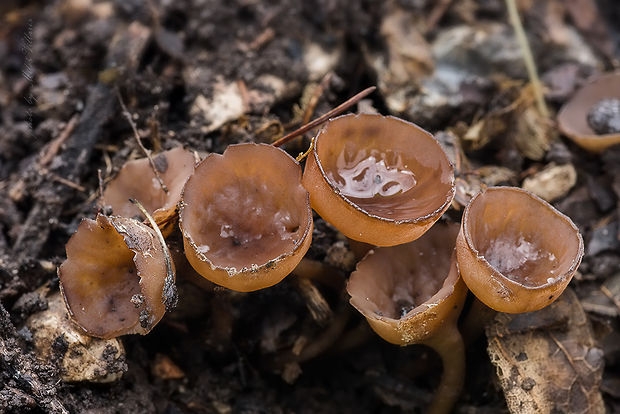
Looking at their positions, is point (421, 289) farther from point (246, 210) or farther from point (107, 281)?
point (107, 281)

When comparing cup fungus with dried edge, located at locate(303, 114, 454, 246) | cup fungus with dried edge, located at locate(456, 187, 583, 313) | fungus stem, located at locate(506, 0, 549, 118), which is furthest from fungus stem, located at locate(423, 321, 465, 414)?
fungus stem, located at locate(506, 0, 549, 118)

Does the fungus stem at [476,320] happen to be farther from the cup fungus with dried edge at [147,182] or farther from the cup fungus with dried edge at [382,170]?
the cup fungus with dried edge at [147,182]

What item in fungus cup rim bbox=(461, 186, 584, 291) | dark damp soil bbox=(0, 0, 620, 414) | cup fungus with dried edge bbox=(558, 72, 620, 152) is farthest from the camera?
cup fungus with dried edge bbox=(558, 72, 620, 152)

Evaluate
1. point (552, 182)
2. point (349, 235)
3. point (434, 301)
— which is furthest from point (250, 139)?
point (552, 182)

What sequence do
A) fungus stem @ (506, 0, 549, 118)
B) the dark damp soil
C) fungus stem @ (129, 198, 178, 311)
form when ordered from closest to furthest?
fungus stem @ (129, 198, 178, 311) → the dark damp soil → fungus stem @ (506, 0, 549, 118)

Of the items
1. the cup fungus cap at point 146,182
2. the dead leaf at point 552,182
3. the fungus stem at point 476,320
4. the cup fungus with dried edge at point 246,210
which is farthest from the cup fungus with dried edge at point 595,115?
the cup fungus cap at point 146,182

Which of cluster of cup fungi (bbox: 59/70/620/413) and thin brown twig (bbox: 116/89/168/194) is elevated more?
thin brown twig (bbox: 116/89/168/194)

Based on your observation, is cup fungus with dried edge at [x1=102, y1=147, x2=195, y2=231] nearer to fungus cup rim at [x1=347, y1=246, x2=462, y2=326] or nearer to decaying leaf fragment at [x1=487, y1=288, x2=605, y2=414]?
fungus cup rim at [x1=347, y1=246, x2=462, y2=326]
